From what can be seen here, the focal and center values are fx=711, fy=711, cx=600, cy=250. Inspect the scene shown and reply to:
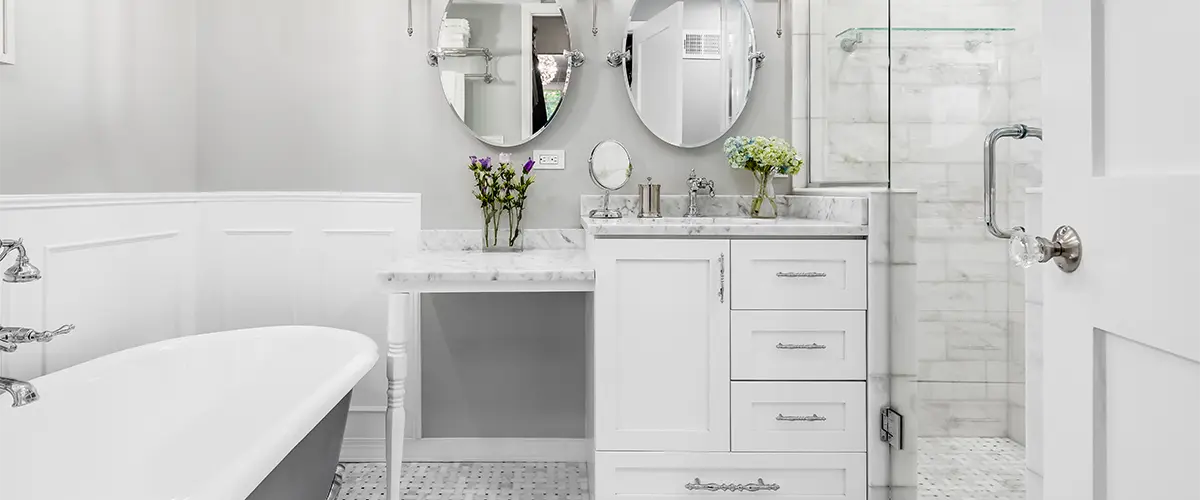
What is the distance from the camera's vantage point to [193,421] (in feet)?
6.49

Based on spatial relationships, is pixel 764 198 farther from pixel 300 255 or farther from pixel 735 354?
pixel 300 255

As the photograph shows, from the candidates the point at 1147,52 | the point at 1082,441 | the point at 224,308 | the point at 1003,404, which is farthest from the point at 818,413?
the point at 224,308

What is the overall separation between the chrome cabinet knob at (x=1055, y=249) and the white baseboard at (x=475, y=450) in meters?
2.20

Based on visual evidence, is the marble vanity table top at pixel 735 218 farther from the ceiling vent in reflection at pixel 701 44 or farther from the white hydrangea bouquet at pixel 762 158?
the ceiling vent in reflection at pixel 701 44

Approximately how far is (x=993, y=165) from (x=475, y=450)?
2.11 metres

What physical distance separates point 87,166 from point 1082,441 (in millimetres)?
2535

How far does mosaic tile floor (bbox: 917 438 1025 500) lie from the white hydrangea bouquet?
3.41ft

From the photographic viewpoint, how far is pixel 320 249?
2734mm

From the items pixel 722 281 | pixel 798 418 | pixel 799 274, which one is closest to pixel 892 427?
pixel 798 418

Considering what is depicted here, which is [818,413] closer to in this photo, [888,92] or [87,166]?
[888,92]

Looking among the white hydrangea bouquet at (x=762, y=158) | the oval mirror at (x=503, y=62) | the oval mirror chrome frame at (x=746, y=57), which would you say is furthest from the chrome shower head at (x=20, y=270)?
the white hydrangea bouquet at (x=762, y=158)

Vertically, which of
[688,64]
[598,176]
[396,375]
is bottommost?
[396,375]

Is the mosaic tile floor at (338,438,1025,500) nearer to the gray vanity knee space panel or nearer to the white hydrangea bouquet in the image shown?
the gray vanity knee space panel

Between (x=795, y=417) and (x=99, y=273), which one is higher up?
(x=99, y=273)
